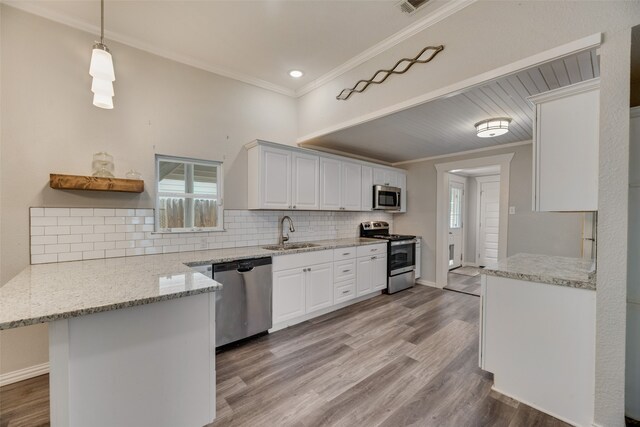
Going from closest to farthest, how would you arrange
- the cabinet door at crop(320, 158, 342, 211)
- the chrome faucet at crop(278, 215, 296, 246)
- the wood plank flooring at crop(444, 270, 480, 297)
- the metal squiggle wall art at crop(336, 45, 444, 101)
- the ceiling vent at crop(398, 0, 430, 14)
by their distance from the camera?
1. the ceiling vent at crop(398, 0, 430, 14)
2. the metal squiggle wall art at crop(336, 45, 444, 101)
3. the chrome faucet at crop(278, 215, 296, 246)
4. the cabinet door at crop(320, 158, 342, 211)
5. the wood plank flooring at crop(444, 270, 480, 297)

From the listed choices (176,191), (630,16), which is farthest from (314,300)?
(630,16)

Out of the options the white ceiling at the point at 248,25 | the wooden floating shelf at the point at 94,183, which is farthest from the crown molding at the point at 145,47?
the wooden floating shelf at the point at 94,183

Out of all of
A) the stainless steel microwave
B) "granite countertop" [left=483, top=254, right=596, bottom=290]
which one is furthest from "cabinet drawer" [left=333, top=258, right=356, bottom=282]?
"granite countertop" [left=483, top=254, right=596, bottom=290]

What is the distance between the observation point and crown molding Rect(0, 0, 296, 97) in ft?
7.06

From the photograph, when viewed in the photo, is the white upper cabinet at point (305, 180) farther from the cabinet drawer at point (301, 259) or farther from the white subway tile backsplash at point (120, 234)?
the cabinet drawer at point (301, 259)

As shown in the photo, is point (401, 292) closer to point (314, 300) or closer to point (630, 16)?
point (314, 300)

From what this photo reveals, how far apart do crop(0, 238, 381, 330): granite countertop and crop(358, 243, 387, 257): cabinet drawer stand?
231cm

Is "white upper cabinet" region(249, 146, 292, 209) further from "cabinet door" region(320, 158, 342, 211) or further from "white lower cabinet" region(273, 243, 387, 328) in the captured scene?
"white lower cabinet" region(273, 243, 387, 328)

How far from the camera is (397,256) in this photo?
4391mm

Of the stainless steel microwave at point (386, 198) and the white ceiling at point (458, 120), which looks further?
the stainless steel microwave at point (386, 198)

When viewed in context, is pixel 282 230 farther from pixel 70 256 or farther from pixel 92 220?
pixel 70 256

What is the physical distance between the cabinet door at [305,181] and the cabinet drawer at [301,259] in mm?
652

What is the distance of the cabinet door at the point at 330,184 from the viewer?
3750 millimetres

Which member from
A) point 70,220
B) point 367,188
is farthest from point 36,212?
point 367,188
